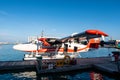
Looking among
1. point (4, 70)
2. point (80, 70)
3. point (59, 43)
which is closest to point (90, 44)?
point (59, 43)

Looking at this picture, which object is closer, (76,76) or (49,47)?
(76,76)

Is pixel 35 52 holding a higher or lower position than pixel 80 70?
higher

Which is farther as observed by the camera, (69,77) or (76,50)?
(76,50)

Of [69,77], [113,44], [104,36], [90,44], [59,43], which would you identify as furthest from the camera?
[113,44]

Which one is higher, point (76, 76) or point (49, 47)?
point (49, 47)

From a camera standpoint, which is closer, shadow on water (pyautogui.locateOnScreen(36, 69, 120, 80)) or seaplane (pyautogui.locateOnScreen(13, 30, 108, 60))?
shadow on water (pyautogui.locateOnScreen(36, 69, 120, 80))

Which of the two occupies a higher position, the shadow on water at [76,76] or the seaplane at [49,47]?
the seaplane at [49,47]

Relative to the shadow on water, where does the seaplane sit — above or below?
above

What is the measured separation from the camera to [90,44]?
3005cm

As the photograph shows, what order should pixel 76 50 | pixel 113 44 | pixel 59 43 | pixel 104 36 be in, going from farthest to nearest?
pixel 113 44 < pixel 76 50 < pixel 59 43 < pixel 104 36

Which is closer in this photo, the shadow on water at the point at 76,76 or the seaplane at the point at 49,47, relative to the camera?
the shadow on water at the point at 76,76

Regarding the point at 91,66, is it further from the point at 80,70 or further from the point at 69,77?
the point at 69,77

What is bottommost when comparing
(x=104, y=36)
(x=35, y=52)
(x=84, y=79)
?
(x=84, y=79)

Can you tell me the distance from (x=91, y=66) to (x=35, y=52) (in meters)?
10.3
